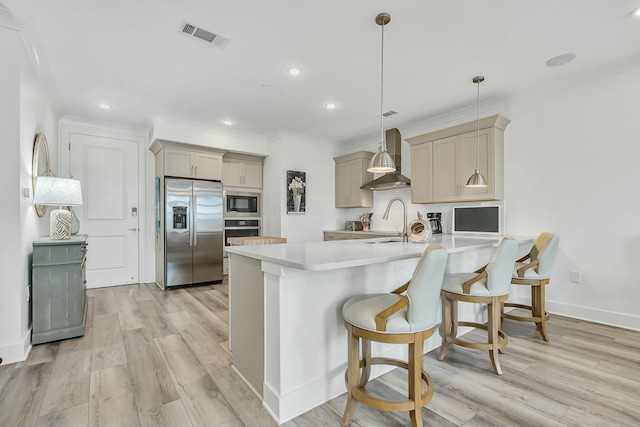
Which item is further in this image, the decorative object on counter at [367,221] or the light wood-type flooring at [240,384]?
the decorative object on counter at [367,221]

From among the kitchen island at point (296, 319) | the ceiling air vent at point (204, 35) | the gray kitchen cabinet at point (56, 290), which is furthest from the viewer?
the gray kitchen cabinet at point (56, 290)

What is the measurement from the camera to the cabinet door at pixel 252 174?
573 cm

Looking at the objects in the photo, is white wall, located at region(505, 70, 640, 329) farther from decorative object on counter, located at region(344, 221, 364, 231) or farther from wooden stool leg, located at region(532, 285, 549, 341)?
decorative object on counter, located at region(344, 221, 364, 231)

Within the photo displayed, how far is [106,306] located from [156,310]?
702 mm

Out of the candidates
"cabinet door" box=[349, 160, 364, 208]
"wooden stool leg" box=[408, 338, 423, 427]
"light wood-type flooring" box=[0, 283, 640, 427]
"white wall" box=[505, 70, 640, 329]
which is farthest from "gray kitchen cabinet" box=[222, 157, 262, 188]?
"wooden stool leg" box=[408, 338, 423, 427]

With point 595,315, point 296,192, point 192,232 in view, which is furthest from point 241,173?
point 595,315

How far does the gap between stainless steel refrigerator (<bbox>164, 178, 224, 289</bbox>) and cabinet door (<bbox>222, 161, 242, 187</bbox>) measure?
39 cm

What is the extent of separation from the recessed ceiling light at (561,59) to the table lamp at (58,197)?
4.69m

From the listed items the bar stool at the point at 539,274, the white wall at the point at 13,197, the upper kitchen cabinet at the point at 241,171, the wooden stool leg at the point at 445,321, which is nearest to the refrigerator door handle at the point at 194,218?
the upper kitchen cabinet at the point at 241,171

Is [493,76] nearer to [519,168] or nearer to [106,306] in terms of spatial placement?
[519,168]

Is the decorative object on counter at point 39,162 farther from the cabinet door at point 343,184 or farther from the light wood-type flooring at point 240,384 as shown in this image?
the cabinet door at point 343,184

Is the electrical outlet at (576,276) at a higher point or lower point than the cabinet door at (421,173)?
lower

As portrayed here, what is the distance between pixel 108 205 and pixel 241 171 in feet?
7.17

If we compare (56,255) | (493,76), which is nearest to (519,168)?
(493,76)
